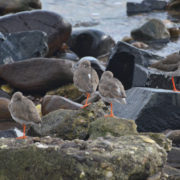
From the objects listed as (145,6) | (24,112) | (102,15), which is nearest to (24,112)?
(24,112)

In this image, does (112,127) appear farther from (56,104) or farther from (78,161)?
(56,104)

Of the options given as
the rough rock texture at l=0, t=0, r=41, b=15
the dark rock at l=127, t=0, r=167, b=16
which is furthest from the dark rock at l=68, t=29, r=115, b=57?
the dark rock at l=127, t=0, r=167, b=16

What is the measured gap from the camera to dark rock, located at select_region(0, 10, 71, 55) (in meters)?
13.6

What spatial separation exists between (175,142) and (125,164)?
283cm

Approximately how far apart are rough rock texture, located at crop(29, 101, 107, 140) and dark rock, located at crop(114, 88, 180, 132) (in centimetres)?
110

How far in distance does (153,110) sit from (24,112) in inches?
102

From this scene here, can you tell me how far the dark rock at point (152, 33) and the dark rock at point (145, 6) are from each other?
567cm

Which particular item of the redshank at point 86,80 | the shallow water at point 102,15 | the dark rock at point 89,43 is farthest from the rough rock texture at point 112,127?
the shallow water at point 102,15

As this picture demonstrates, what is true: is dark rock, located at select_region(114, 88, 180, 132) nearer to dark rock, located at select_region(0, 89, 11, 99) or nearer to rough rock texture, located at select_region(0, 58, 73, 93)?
rough rock texture, located at select_region(0, 58, 73, 93)

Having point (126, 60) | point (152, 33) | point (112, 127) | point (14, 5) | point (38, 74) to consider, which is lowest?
point (152, 33)

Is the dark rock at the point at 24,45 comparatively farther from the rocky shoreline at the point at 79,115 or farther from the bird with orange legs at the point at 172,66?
the bird with orange legs at the point at 172,66

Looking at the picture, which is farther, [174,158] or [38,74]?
[38,74]

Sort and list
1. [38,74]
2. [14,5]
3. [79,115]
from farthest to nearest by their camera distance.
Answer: [14,5] → [38,74] → [79,115]

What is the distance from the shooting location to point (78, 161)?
4.08 metres
